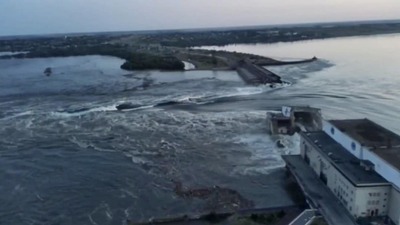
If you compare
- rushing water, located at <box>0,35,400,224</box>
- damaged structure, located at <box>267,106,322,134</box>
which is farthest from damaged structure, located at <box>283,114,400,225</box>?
damaged structure, located at <box>267,106,322,134</box>

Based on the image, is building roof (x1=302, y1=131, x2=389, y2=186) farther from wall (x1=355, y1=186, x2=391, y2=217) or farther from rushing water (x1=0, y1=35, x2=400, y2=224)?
rushing water (x1=0, y1=35, x2=400, y2=224)

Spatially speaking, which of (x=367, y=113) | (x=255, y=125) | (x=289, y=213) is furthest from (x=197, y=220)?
(x=367, y=113)

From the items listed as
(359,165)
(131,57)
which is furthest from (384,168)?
(131,57)

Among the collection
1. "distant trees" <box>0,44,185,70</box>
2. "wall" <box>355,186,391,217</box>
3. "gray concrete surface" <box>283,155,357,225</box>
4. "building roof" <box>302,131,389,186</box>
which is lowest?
"gray concrete surface" <box>283,155,357,225</box>

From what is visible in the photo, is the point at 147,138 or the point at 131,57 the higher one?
the point at 131,57

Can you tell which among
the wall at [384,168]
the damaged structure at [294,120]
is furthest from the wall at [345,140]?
the damaged structure at [294,120]

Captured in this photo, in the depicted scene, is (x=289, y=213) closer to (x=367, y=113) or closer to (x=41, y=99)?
(x=367, y=113)

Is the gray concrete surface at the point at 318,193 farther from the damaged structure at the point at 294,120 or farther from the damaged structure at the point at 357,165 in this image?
the damaged structure at the point at 294,120

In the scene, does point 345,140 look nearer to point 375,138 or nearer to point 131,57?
point 375,138
